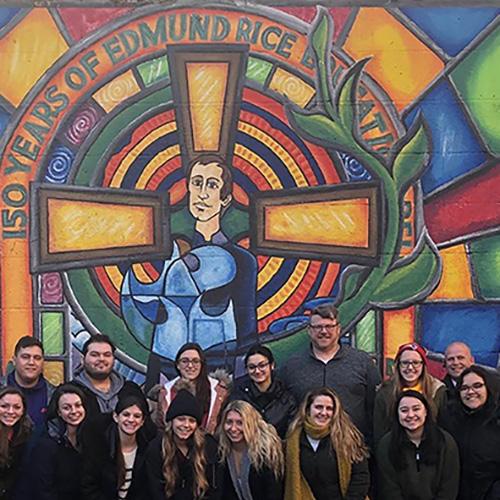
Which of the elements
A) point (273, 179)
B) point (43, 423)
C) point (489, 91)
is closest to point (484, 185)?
point (489, 91)

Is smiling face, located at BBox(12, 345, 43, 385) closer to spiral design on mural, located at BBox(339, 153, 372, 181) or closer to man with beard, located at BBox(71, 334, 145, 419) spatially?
man with beard, located at BBox(71, 334, 145, 419)

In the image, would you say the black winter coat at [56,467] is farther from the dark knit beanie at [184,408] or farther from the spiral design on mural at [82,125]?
the spiral design on mural at [82,125]

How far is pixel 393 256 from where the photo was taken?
7.13 metres

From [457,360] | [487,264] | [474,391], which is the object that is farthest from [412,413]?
[487,264]

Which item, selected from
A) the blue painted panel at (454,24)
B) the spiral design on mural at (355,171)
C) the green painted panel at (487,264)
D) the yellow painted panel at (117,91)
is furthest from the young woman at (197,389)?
the blue painted panel at (454,24)

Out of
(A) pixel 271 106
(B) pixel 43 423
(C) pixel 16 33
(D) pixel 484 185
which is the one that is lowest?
(B) pixel 43 423

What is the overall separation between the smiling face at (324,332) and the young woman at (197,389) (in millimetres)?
692

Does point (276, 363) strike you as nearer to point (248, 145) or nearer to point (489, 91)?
point (248, 145)

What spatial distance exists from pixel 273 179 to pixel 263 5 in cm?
121

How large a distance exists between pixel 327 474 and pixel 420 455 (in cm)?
53

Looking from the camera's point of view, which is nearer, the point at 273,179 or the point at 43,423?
the point at 43,423

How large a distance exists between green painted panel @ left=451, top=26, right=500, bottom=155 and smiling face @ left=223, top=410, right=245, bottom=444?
2760 mm

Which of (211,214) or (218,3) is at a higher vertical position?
(218,3)

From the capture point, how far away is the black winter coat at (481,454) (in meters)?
5.80
